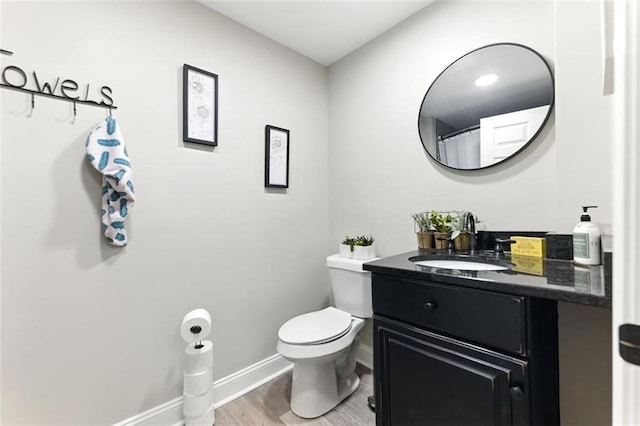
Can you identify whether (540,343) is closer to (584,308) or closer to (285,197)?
(584,308)

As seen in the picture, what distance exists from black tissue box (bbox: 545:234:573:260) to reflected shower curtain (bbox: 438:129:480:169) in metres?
0.51

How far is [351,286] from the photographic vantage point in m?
1.71

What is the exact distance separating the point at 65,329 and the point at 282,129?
5.20 ft

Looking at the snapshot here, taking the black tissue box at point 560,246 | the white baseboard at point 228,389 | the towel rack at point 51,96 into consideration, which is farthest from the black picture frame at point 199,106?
the black tissue box at point 560,246

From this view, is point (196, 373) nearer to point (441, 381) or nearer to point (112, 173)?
point (112, 173)

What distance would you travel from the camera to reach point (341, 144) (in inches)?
83.7

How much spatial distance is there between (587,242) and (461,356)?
58 centimetres

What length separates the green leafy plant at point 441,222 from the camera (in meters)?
1.45

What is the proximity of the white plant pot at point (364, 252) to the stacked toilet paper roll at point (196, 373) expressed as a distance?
0.98 meters

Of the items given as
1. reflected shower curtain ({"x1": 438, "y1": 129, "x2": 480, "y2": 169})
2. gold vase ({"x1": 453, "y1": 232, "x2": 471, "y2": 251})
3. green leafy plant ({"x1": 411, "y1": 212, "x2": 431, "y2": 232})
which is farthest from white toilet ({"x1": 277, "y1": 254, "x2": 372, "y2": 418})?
reflected shower curtain ({"x1": 438, "y1": 129, "x2": 480, "y2": 169})

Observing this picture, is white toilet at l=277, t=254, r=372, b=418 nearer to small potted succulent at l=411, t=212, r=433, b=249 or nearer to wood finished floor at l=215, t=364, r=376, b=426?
wood finished floor at l=215, t=364, r=376, b=426

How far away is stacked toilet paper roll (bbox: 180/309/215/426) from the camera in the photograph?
4.39 feet

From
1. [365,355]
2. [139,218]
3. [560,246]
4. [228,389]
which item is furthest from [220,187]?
[560,246]

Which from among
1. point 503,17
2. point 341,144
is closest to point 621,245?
point 503,17
